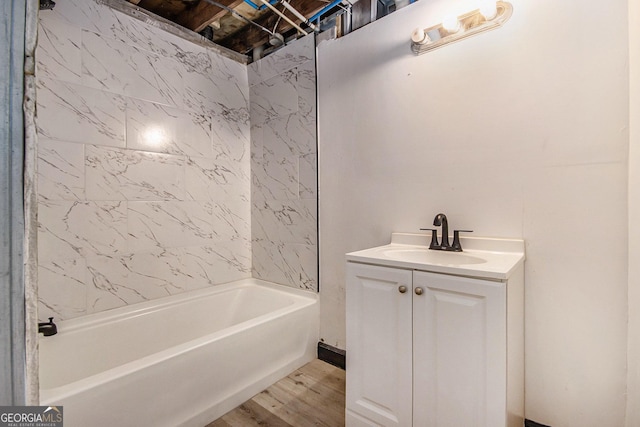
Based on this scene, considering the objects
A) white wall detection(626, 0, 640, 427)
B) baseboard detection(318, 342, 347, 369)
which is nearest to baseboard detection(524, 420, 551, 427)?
white wall detection(626, 0, 640, 427)

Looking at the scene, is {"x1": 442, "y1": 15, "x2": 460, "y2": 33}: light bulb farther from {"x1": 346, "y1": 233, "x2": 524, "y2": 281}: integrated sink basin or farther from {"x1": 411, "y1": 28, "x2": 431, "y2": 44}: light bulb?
{"x1": 346, "y1": 233, "x2": 524, "y2": 281}: integrated sink basin

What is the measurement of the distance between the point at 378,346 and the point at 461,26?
1.68 m

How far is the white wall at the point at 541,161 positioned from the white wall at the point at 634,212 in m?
0.03

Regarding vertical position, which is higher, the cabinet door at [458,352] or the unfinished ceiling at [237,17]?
the unfinished ceiling at [237,17]

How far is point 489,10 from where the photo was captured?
1.48 metres

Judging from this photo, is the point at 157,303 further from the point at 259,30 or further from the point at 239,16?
the point at 259,30

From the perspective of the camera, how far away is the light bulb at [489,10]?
147 cm

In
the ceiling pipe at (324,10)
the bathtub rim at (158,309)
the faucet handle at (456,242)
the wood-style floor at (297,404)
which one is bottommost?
the wood-style floor at (297,404)

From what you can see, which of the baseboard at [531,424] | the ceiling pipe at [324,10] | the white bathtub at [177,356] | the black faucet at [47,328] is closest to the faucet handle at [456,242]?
the baseboard at [531,424]

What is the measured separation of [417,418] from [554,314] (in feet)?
2.59

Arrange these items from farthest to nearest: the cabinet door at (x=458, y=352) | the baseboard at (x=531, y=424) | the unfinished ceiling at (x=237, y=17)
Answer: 1. the unfinished ceiling at (x=237, y=17)
2. the baseboard at (x=531, y=424)
3. the cabinet door at (x=458, y=352)

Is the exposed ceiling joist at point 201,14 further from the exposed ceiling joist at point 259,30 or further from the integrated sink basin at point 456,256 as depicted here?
the integrated sink basin at point 456,256

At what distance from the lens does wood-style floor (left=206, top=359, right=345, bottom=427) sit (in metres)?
1.61

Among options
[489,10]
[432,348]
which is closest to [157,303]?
[432,348]
